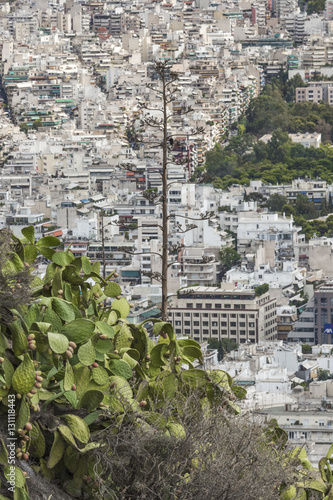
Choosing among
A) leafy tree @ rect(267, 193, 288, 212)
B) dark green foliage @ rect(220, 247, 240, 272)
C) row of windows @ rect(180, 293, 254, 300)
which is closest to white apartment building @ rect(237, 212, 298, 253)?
dark green foliage @ rect(220, 247, 240, 272)

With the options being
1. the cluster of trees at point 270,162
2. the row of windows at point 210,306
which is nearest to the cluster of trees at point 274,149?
the cluster of trees at point 270,162

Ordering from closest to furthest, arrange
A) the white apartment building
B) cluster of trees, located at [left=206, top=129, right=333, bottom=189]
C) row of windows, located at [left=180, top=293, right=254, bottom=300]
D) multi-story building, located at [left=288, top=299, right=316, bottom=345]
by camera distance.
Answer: multi-story building, located at [left=288, top=299, right=316, bottom=345], row of windows, located at [left=180, top=293, right=254, bottom=300], the white apartment building, cluster of trees, located at [left=206, top=129, right=333, bottom=189]

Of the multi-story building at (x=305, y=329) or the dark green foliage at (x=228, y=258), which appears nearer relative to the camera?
the multi-story building at (x=305, y=329)

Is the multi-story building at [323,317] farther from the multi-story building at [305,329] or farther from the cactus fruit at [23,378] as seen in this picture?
the cactus fruit at [23,378]

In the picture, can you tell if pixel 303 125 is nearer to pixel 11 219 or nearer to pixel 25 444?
pixel 11 219

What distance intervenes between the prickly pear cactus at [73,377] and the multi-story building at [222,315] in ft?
78.5

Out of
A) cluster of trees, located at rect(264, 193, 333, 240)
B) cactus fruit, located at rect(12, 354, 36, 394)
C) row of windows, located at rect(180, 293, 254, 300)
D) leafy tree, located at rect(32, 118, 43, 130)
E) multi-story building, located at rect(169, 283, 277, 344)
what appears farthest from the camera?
leafy tree, located at rect(32, 118, 43, 130)

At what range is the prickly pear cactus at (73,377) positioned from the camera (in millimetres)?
3002

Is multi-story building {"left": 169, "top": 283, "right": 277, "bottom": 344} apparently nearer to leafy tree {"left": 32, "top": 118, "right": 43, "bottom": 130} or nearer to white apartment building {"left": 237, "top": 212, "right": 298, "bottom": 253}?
white apartment building {"left": 237, "top": 212, "right": 298, "bottom": 253}

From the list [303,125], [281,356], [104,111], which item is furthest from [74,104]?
[281,356]

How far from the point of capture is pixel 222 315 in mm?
27359

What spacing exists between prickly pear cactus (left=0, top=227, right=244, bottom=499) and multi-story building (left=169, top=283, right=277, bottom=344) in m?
23.9

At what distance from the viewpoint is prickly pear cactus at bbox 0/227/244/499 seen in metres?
3.00

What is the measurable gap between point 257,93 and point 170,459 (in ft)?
172
